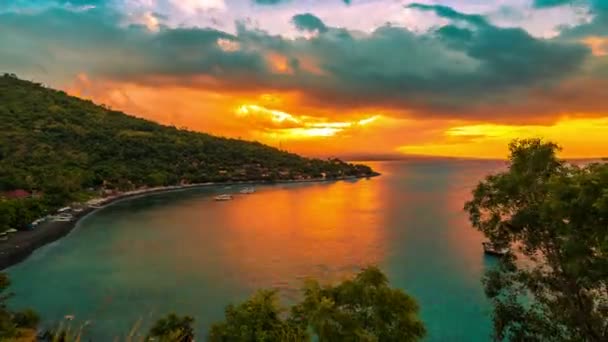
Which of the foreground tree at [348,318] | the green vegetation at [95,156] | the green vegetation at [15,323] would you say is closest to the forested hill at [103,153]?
the green vegetation at [95,156]

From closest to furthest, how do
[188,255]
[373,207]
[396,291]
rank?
[396,291] → [188,255] → [373,207]

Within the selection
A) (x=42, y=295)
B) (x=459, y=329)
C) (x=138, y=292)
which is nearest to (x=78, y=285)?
(x=42, y=295)

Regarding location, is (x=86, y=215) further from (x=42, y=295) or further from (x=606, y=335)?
(x=606, y=335)

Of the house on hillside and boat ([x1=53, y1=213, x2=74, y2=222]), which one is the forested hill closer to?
the house on hillside

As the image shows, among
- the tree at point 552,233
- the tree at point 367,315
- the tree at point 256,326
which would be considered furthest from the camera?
the tree at point 256,326

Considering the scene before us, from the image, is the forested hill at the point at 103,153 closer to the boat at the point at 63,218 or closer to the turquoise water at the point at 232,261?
the boat at the point at 63,218

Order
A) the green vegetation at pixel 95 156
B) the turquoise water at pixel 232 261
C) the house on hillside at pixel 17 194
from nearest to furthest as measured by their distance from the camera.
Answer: the turquoise water at pixel 232 261, the house on hillside at pixel 17 194, the green vegetation at pixel 95 156

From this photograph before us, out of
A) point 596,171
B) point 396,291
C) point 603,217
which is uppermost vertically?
point 596,171
